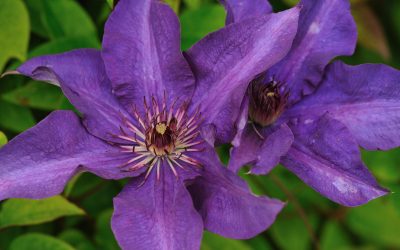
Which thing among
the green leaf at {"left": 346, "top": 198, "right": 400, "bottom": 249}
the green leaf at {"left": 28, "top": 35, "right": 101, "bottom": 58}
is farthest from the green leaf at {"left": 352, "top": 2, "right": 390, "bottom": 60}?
the green leaf at {"left": 28, "top": 35, "right": 101, "bottom": 58}

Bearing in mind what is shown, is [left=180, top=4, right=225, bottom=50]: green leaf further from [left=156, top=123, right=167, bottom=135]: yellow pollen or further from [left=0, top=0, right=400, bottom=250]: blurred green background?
[left=156, top=123, right=167, bottom=135]: yellow pollen

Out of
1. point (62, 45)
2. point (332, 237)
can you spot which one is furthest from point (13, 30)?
point (332, 237)

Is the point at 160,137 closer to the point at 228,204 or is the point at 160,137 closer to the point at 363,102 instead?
the point at 228,204

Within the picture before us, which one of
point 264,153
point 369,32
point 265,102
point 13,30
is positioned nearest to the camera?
point 264,153

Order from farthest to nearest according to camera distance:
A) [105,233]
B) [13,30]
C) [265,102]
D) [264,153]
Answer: [105,233] → [13,30] → [265,102] → [264,153]

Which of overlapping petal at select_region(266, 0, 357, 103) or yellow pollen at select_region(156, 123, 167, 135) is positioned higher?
overlapping petal at select_region(266, 0, 357, 103)

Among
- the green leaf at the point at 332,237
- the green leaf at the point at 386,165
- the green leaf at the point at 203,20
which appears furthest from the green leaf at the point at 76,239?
the green leaf at the point at 386,165
